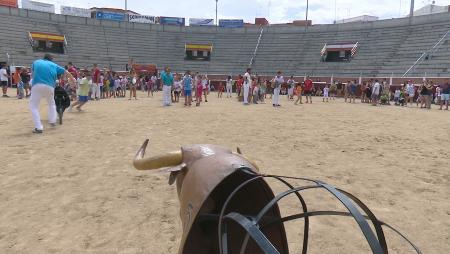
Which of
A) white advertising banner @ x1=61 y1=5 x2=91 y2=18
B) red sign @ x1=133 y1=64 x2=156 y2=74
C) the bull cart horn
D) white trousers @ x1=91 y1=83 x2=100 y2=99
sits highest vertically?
white advertising banner @ x1=61 y1=5 x2=91 y2=18

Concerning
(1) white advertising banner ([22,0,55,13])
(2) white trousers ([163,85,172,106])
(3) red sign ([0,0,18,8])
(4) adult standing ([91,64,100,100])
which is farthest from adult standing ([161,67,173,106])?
(1) white advertising banner ([22,0,55,13])

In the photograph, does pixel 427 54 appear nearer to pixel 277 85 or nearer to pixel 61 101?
pixel 277 85

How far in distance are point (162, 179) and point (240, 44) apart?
1475 inches

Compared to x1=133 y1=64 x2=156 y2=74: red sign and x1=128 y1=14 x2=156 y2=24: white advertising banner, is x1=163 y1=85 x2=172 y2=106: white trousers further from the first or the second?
x1=128 y1=14 x2=156 y2=24: white advertising banner

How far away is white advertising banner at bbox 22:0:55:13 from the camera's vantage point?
43562mm

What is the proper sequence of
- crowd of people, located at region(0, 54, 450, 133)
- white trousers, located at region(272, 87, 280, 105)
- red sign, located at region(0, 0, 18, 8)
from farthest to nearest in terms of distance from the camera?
red sign, located at region(0, 0, 18, 8) < white trousers, located at region(272, 87, 280, 105) < crowd of people, located at region(0, 54, 450, 133)

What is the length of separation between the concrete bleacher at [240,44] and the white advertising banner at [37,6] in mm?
7468

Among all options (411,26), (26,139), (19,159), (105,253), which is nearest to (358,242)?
(105,253)

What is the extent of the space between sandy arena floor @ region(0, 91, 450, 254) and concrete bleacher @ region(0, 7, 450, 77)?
2326 centimetres

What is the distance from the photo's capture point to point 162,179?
532cm

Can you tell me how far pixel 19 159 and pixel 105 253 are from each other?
12.1 ft

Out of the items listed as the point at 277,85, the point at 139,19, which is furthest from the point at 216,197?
the point at 139,19

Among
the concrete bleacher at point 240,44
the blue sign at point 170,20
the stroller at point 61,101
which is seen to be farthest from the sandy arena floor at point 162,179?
the blue sign at point 170,20

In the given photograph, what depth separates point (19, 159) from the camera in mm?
6156
